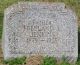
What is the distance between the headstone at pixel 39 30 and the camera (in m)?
7.54

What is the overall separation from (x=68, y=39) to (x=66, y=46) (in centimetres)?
13

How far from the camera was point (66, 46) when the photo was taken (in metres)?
7.71

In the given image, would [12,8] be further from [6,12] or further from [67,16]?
[67,16]

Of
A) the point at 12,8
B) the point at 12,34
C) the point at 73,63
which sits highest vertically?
the point at 12,8

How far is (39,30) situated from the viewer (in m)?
7.63

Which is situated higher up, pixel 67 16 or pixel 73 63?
pixel 67 16

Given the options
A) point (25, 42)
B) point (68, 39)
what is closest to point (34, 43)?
point (25, 42)

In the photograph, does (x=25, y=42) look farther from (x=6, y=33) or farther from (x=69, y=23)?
(x=69, y=23)

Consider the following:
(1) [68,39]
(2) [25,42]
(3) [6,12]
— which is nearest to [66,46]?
(1) [68,39]

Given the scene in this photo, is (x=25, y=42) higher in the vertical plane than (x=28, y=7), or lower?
lower

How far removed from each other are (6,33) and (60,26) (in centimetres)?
99

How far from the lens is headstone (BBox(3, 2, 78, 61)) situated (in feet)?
24.7

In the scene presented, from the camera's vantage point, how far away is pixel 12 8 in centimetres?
752

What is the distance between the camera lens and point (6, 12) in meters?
7.50
